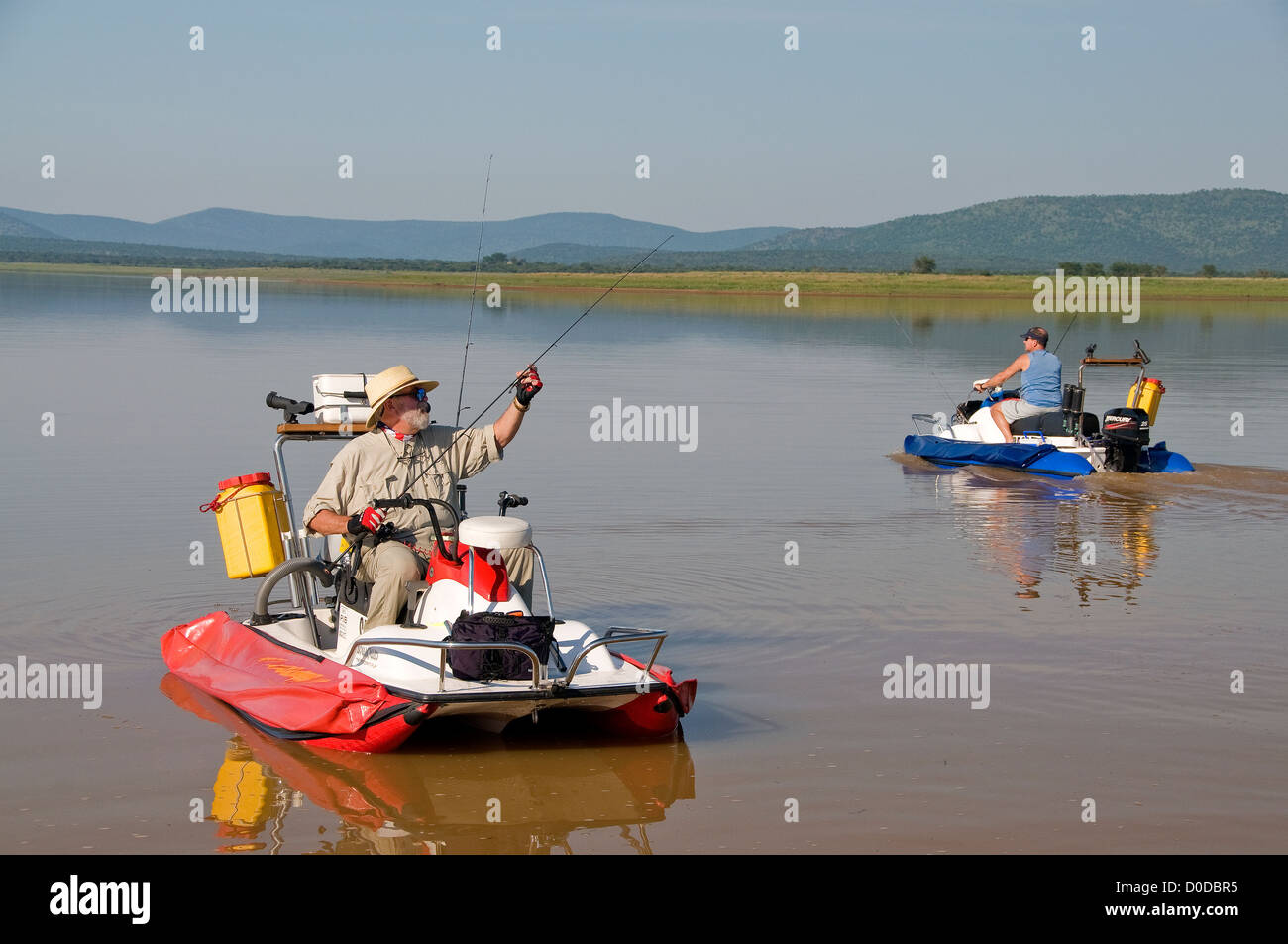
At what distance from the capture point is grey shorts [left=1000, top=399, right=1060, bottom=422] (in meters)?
17.9

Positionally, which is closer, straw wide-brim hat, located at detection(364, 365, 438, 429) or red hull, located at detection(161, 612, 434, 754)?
red hull, located at detection(161, 612, 434, 754)

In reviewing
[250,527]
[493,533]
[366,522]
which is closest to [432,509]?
[366,522]

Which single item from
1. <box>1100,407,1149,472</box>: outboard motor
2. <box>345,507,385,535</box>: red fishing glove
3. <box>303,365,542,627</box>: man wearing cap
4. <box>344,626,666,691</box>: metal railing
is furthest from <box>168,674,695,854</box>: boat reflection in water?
<box>1100,407,1149,472</box>: outboard motor

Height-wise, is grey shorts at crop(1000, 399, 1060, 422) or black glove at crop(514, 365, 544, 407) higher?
black glove at crop(514, 365, 544, 407)

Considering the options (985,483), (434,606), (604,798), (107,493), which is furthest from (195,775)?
(985,483)

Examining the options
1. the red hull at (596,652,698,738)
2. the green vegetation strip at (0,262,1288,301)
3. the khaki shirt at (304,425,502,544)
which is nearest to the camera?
the red hull at (596,652,698,738)

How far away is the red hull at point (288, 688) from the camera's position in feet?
23.6

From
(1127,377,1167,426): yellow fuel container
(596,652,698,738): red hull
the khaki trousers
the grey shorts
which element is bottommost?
(596,652,698,738): red hull

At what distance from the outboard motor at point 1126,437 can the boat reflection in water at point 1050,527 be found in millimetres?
206

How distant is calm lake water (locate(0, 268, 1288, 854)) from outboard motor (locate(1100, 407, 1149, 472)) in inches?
10.8

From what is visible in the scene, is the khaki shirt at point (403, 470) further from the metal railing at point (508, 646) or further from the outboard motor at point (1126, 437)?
the outboard motor at point (1126, 437)

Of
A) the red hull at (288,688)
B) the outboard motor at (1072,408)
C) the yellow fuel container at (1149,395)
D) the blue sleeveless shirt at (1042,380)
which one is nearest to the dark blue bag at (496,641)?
the red hull at (288,688)

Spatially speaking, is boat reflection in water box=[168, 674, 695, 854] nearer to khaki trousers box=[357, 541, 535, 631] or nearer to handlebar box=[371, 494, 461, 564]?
khaki trousers box=[357, 541, 535, 631]

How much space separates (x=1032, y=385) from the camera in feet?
58.7
